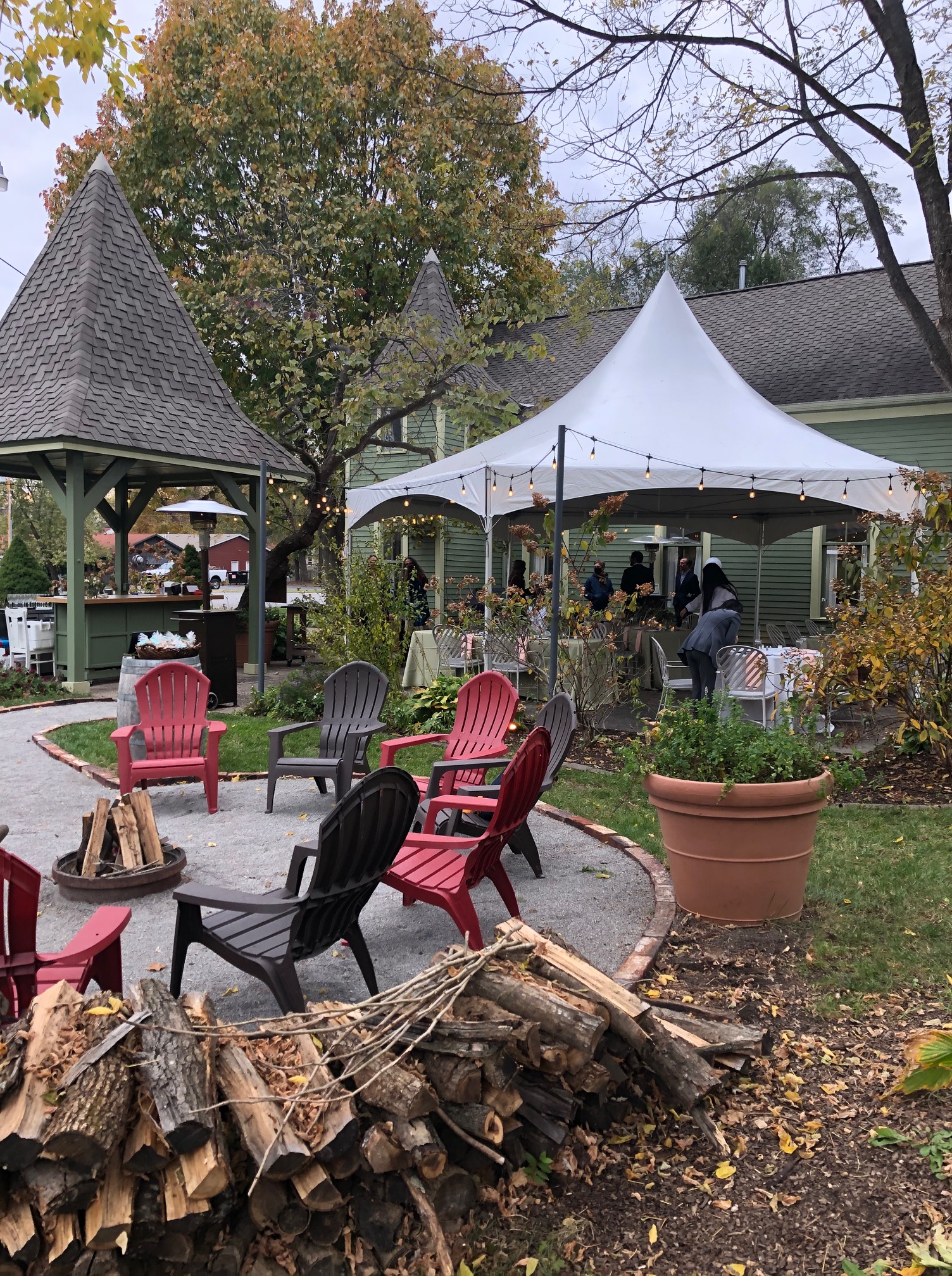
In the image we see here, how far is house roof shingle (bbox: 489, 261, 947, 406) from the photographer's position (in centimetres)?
1527

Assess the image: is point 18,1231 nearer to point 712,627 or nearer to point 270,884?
point 270,884

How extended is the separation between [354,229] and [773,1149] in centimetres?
2017

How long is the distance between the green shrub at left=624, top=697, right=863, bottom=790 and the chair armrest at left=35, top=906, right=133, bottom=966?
89.8 inches

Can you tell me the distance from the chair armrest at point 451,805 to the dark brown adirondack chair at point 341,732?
1387mm

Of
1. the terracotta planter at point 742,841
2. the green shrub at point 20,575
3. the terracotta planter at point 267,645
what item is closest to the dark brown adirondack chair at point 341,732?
the terracotta planter at point 742,841

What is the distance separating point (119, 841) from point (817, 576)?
13407 mm

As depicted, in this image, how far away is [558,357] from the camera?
66.4 ft

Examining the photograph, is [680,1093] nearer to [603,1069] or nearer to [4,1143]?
[603,1069]

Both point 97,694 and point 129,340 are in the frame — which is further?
point 129,340

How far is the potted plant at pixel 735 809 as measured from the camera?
13.6 ft

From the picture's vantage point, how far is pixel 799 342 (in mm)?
17156

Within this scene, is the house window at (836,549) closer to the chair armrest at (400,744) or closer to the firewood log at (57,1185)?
the chair armrest at (400,744)

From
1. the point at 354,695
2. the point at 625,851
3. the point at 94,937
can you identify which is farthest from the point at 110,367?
the point at 94,937

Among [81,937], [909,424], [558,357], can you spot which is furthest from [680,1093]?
[558,357]
